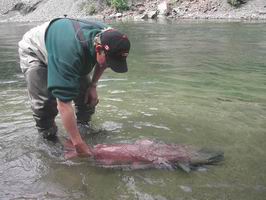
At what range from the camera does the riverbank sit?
30.6 metres

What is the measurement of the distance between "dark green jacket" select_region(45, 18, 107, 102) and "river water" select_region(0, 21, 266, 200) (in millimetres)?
1049

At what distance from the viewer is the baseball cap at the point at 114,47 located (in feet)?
14.2

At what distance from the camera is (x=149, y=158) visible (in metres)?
5.23

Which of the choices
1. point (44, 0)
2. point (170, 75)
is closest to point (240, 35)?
point (170, 75)

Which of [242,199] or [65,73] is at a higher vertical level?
[65,73]

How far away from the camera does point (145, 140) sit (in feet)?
18.9

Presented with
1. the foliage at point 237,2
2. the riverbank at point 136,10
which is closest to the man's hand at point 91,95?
the riverbank at point 136,10

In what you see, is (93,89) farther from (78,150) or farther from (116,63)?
(116,63)

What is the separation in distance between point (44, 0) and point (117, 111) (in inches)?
1435

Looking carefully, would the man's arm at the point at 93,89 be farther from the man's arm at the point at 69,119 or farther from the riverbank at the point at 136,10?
the riverbank at the point at 136,10

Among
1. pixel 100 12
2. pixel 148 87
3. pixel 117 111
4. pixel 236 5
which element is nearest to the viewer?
pixel 117 111

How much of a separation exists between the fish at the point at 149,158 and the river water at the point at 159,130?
106 millimetres

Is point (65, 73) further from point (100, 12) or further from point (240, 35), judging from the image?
point (100, 12)

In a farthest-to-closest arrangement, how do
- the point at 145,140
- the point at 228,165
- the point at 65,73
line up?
1. the point at 145,140
2. the point at 228,165
3. the point at 65,73
